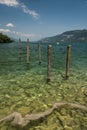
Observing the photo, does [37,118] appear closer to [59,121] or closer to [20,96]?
[59,121]

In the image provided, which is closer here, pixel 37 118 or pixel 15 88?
pixel 37 118

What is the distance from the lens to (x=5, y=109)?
10.5 meters

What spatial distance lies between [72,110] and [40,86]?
18.2ft

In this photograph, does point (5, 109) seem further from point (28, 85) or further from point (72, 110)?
point (28, 85)

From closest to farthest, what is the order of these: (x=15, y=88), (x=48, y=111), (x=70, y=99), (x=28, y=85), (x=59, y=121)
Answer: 1. (x=59, y=121)
2. (x=48, y=111)
3. (x=70, y=99)
4. (x=15, y=88)
5. (x=28, y=85)

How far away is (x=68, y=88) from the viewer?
15164mm

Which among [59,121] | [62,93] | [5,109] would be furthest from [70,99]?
[5,109]

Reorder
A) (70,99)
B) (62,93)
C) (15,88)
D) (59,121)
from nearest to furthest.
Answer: (59,121)
(70,99)
(62,93)
(15,88)

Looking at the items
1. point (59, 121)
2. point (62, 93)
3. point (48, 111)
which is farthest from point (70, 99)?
point (59, 121)

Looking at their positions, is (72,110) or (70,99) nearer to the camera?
(72,110)

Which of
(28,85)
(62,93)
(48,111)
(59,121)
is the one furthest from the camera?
(28,85)

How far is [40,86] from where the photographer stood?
51.7 feet

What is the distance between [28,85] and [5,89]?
232 cm

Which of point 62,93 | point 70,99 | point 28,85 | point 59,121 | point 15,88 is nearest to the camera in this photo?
point 59,121
